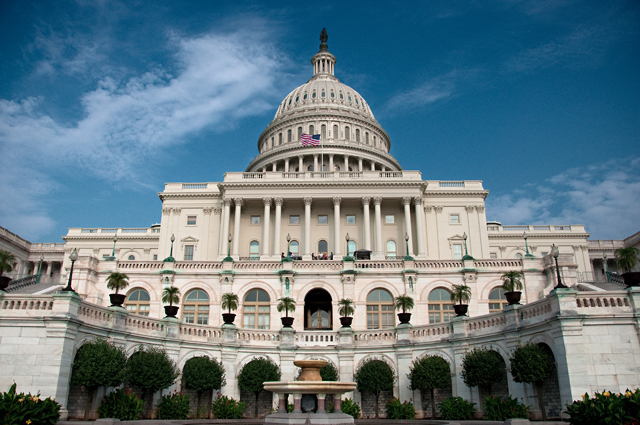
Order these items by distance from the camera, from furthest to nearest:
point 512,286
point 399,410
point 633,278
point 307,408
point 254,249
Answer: point 254,249 → point 512,286 → point 399,410 → point 633,278 → point 307,408

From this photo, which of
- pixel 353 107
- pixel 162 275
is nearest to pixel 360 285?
pixel 162 275

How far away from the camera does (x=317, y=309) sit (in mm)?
47469

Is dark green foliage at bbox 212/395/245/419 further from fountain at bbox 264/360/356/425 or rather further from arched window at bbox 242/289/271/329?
arched window at bbox 242/289/271/329

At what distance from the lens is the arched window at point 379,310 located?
44438mm

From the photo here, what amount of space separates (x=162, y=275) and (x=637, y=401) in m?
36.6

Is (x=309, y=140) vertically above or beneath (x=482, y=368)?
above

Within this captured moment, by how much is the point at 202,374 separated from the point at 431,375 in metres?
12.8

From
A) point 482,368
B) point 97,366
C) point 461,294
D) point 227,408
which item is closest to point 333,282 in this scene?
point 461,294

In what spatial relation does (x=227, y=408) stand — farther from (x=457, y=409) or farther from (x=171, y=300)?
(x=457, y=409)

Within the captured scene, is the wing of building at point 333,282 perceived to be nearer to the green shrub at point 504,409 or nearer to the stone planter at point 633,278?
the stone planter at point 633,278

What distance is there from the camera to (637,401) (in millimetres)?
18375

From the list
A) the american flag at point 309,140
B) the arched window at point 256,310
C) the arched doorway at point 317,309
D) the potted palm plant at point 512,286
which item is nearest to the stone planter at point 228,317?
the arched window at point 256,310

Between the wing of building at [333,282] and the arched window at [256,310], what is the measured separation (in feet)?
0.31

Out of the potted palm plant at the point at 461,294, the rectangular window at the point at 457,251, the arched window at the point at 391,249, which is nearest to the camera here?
the potted palm plant at the point at 461,294
